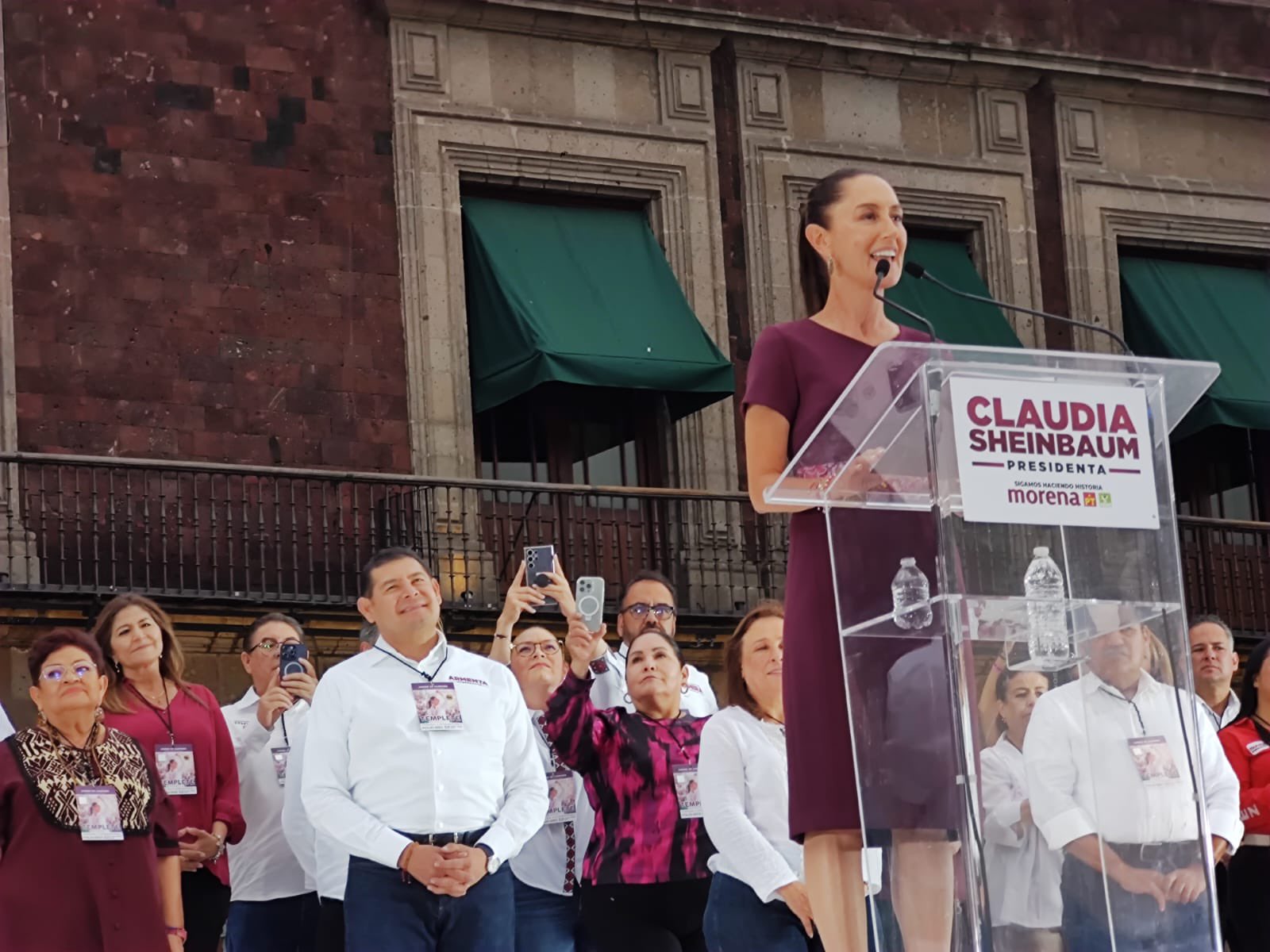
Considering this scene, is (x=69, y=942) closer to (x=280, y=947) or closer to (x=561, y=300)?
(x=280, y=947)

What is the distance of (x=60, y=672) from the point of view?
656 cm

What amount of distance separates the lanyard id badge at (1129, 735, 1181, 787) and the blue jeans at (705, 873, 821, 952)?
2.23 m

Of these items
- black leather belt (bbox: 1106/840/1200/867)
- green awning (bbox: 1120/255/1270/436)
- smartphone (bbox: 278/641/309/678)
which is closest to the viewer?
black leather belt (bbox: 1106/840/1200/867)

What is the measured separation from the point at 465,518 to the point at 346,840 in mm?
8389

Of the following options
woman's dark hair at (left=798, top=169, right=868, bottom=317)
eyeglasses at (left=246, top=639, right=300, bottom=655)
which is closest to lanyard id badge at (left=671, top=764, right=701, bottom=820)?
eyeglasses at (left=246, top=639, right=300, bottom=655)

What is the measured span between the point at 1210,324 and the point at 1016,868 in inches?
513

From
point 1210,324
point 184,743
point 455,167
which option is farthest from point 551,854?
point 1210,324

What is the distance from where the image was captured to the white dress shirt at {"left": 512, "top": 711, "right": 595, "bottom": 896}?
718cm

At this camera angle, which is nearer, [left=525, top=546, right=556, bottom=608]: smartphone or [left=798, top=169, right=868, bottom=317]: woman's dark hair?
[left=798, top=169, right=868, bottom=317]: woman's dark hair

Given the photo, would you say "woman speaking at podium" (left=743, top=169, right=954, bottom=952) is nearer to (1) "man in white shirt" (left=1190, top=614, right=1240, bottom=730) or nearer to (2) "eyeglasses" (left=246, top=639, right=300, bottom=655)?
(2) "eyeglasses" (left=246, top=639, right=300, bottom=655)

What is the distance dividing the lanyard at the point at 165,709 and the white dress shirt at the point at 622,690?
1.39m

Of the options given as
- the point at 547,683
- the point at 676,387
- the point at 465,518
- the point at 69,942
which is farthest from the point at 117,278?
the point at 69,942

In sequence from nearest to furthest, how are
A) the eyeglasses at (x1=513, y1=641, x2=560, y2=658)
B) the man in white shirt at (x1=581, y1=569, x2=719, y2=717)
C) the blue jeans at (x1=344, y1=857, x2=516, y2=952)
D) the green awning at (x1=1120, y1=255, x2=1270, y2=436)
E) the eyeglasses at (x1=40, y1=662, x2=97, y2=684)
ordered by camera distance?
the blue jeans at (x1=344, y1=857, x2=516, y2=952) → the eyeglasses at (x1=40, y1=662, x2=97, y2=684) → the man in white shirt at (x1=581, y1=569, x2=719, y2=717) → the eyeglasses at (x1=513, y1=641, x2=560, y2=658) → the green awning at (x1=1120, y1=255, x2=1270, y2=436)

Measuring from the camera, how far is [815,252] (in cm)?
451
